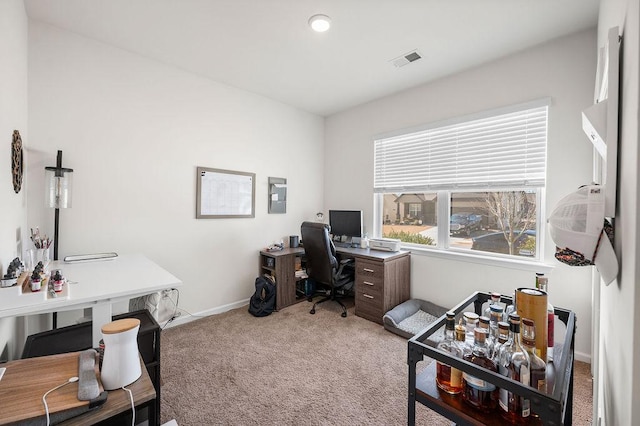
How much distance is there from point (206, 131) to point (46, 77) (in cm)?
129

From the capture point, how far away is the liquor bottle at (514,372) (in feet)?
2.65

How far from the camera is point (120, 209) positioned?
8.16 feet

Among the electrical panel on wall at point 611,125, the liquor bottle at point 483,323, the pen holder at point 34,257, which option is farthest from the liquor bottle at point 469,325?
the pen holder at point 34,257

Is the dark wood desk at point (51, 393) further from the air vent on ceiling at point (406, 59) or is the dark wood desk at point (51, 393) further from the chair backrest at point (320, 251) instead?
the air vent on ceiling at point (406, 59)

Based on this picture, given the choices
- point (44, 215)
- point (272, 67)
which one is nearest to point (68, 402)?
point (44, 215)

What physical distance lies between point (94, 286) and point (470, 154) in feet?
10.9

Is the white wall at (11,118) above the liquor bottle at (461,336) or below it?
above

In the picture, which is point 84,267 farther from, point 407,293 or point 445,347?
point 407,293

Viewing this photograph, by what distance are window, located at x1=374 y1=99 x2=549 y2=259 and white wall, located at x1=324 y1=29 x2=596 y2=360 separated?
0.11 meters

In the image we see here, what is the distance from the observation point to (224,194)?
319 cm

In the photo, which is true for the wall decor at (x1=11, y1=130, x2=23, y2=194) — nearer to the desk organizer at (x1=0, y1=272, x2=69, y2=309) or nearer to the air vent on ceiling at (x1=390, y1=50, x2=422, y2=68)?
the desk organizer at (x1=0, y1=272, x2=69, y2=309)

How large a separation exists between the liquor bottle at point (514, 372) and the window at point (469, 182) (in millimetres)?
2101

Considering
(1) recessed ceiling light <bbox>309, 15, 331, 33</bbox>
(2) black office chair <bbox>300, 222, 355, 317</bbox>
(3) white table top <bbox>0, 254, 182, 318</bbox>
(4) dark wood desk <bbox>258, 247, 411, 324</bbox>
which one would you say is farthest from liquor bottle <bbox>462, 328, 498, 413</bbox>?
(1) recessed ceiling light <bbox>309, 15, 331, 33</bbox>

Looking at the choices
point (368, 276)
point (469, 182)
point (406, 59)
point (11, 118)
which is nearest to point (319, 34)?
point (406, 59)
